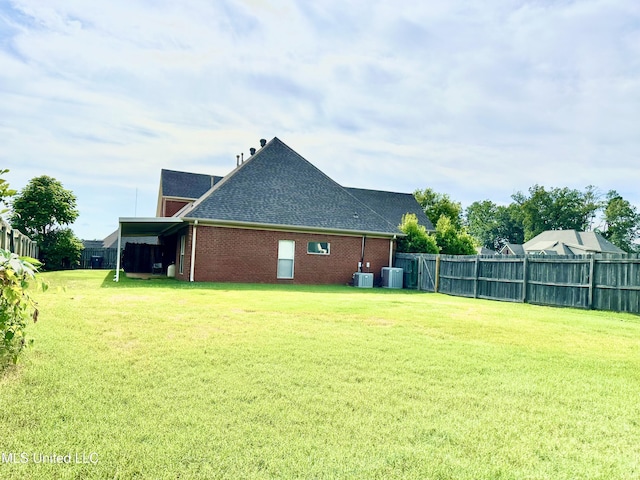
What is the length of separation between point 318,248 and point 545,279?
9.77m

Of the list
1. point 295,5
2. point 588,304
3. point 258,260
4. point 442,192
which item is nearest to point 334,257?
point 258,260

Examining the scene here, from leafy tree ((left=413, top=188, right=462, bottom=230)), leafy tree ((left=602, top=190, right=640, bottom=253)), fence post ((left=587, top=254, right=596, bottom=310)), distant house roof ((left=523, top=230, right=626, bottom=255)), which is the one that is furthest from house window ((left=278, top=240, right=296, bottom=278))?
leafy tree ((left=602, top=190, right=640, bottom=253))

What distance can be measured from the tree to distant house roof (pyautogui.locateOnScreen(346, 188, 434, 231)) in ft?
61.4

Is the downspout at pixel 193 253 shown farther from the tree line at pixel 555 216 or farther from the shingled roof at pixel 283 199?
the tree line at pixel 555 216

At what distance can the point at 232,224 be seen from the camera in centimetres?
1923

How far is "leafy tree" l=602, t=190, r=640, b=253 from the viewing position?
6519 centimetres

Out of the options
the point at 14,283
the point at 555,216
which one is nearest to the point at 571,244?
the point at 555,216

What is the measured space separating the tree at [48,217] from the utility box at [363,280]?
19.2 m

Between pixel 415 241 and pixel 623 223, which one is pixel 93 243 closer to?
pixel 415 241

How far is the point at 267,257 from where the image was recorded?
19.9 m

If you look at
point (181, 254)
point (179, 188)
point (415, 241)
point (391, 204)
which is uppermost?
point (179, 188)

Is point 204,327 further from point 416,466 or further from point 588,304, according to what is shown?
point 588,304

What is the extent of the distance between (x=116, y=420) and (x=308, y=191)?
62.0ft

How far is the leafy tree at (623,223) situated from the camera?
214 feet
